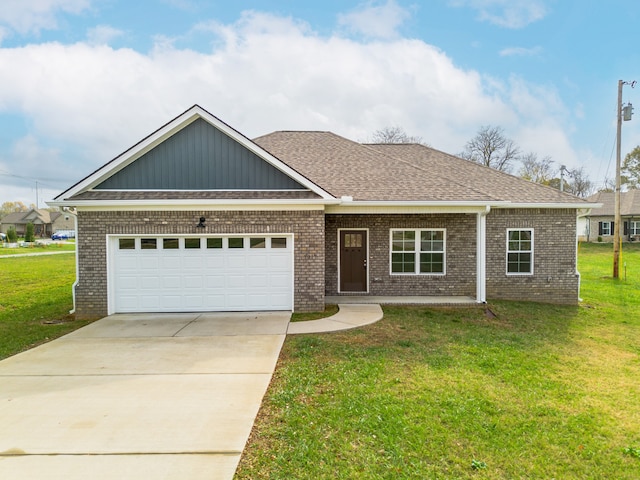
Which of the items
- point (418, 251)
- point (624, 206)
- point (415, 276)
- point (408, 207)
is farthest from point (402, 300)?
point (624, 206)

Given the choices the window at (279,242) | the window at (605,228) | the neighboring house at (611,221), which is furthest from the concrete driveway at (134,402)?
the window at (605,228)

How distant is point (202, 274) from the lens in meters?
9.66

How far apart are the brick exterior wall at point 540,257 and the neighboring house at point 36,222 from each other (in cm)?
8931

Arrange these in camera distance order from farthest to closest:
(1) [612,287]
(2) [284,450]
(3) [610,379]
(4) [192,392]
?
(1) [612,287] → (3) [610,379] → (4) [192,392] → (2) [284,450]

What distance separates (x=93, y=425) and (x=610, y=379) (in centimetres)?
717

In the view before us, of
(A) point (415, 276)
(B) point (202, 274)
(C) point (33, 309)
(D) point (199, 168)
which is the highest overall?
(D) point (199, 168)

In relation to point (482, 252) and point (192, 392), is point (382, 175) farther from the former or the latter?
point (192, 392)

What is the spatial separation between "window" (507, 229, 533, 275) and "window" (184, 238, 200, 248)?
9465 mm

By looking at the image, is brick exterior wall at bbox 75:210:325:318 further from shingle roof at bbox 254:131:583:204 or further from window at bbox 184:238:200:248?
shingle roof at bbox 254:131:583:204

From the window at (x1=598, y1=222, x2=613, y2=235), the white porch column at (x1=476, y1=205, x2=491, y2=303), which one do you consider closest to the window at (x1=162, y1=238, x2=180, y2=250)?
the white porch column at (x1=476, y1=205, x2=491, y2=303)

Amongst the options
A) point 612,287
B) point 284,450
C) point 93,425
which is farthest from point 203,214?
point 612,287

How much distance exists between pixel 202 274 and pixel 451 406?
7126 millimetres

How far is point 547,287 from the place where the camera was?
37.7 feet

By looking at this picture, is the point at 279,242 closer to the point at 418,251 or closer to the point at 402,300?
the point at 402,300
